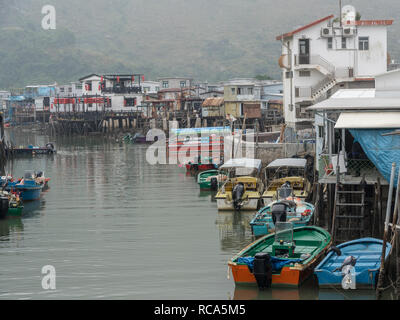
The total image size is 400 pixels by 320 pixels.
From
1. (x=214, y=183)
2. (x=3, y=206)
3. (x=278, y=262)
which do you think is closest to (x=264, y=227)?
(x=278, y=262)

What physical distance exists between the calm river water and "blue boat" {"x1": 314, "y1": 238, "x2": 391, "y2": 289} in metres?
0.32

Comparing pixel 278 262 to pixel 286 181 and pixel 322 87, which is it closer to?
pixel 286 181

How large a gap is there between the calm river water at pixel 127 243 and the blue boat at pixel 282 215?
1.04 metres

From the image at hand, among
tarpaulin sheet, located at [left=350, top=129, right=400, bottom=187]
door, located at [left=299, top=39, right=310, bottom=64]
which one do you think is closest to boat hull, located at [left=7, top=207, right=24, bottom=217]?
tarpaulin sheet, located at [left=350, top=129, right=400, bottom=187]

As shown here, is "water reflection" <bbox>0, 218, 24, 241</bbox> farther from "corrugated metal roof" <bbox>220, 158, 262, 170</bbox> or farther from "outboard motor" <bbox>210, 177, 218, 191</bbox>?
"outboard motor" <bbox>210, 177, 218, 191</bbox>

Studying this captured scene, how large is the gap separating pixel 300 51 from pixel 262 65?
141873 mm

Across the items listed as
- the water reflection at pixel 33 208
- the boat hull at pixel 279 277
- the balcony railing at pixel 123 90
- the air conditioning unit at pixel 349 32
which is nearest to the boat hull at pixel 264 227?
the boat hull at pixel 279 277

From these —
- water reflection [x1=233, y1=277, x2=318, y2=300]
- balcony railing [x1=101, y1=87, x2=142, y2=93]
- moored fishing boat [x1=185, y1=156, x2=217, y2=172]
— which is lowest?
water reflection [x1=233, y1=277, x2=318, y2=300]

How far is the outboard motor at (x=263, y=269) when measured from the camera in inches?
697

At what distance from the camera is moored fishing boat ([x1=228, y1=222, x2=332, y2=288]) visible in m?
17.9

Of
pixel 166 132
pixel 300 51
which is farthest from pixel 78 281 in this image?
pixel 166 132

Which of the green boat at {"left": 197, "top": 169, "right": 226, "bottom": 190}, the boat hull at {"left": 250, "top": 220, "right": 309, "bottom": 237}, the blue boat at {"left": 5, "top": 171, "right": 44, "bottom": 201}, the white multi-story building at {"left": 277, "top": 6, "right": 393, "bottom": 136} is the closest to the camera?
the boat hull at {"left": 250, "top": 220, "right": 309, "bottom": 237}

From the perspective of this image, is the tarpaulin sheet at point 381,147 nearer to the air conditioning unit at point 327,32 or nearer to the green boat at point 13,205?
the green boat at point 13,205
